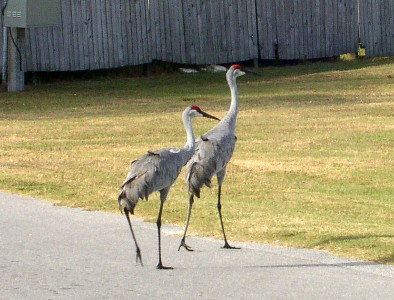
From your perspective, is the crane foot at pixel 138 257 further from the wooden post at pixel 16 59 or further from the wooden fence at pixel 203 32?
the wooden fence at pixel 203 32

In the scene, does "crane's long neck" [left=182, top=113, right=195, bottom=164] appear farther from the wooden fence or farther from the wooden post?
the wooden fence

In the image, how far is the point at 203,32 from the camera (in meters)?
27.9

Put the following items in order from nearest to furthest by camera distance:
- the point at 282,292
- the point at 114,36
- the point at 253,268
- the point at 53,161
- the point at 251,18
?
the point at 282,292
the point at 253,268
the point at 53,161
the point at 114,36
the point at 251,18

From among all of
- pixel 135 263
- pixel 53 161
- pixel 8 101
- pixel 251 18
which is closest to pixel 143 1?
pixel 251 18

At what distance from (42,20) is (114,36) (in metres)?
2.96

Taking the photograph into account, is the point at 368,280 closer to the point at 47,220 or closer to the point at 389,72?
the point at 47,220

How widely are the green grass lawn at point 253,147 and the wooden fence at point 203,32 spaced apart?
2.50 feet

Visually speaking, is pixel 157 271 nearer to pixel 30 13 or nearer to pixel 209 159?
pixel 209 159

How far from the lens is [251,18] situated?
28.5 metres

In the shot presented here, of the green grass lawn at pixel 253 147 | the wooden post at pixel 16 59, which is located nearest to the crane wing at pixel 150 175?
the green grass lawn at pixel 253 147

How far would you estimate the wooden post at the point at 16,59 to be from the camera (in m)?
23.9

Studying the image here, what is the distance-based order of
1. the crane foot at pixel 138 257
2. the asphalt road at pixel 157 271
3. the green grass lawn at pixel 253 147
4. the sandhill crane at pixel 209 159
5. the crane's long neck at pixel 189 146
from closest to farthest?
the asphalt road at pixel 157 271 → the crane foot at pixel 138 257 → the crane's long neck at pixel 189 146 → the sandhill crane at pixel 209 159 → the green grass lawn at pixel 253 147

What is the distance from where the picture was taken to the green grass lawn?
36.6 ft

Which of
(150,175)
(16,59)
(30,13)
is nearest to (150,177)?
(150,175)
